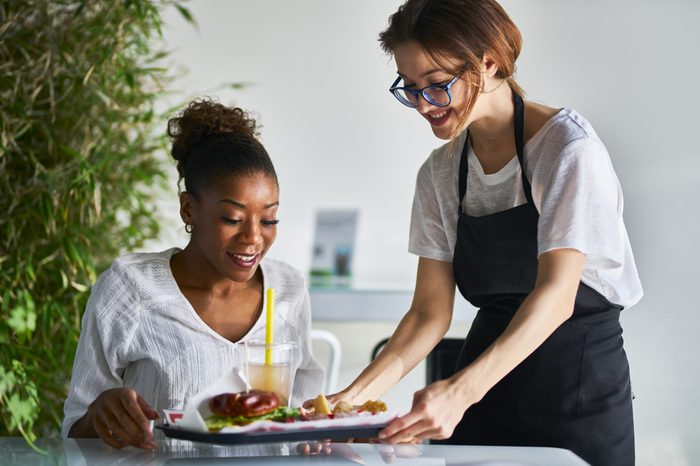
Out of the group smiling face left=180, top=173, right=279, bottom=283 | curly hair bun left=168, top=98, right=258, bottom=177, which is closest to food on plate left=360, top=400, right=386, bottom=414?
smiling face left=180, top=173, right=279, bottom=283

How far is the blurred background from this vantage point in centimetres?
351

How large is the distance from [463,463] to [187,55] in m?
2.76

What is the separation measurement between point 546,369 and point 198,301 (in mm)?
698

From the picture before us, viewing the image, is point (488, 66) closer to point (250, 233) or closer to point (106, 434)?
point (250, 233)

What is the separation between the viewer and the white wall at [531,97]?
3512 mm

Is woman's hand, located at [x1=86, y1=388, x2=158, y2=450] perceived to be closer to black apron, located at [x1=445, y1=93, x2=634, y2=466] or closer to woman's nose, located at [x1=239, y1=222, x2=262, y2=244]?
woman's nose, located at [x1=239, y1=222, x2=262, y2=244]

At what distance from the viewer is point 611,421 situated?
1.73m

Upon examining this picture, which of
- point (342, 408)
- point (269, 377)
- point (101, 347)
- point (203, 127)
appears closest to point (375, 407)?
point (342, 408)

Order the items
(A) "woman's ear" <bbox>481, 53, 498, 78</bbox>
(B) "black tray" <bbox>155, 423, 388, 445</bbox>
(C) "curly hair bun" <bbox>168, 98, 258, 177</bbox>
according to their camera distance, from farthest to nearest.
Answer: (C) "curly hair bun" <bbox>168, 98, 258, 177</bbox>
(A) "woman's ear" <bbox>481, 53, 498, 78</bbox>
(B) "black tray" <bbox>155, 423, 388, 445</bbox>

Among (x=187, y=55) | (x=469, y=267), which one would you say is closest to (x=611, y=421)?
(x=469, y=267)

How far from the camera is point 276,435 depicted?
1.32 m

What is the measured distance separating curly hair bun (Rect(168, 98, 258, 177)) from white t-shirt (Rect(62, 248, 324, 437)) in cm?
28

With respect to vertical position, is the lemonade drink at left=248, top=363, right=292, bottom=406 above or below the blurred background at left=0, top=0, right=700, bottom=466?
below

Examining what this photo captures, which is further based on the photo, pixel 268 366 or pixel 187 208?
pixel 187 208
